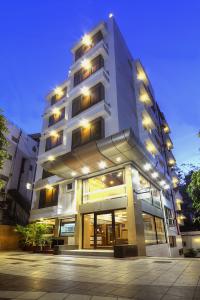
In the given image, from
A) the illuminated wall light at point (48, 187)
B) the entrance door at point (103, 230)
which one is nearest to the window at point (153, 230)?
the entrance door at point (103, 230)

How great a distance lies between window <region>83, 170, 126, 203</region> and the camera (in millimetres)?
15859

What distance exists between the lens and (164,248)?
18750mm

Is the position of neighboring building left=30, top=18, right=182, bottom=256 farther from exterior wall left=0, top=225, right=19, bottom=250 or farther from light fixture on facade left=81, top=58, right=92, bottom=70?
exterior wall left=0, top=225, right=19, bottom=250

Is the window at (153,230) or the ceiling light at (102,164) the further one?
the window at (153,230)

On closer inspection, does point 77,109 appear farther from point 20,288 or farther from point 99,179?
point 20,288

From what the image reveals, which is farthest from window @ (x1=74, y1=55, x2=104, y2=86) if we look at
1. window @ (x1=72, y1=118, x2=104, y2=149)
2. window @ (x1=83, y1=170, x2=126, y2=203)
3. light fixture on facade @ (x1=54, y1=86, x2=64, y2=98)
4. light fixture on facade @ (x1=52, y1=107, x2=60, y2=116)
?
window @ (x1=83, y1=170, x2=126, y2=203)

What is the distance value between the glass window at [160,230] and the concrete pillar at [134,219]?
502 centimetres

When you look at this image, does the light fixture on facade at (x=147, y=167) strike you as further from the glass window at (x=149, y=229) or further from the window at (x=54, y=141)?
the window at (x=54, y=141)

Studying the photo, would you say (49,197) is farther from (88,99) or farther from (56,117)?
(88,99)

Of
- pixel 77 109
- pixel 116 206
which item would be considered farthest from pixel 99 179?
pixel 77 109

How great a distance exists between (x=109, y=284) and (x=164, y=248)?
1566cm

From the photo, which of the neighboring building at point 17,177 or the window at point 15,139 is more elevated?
the window at point 15,139

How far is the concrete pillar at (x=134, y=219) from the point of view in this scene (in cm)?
1360

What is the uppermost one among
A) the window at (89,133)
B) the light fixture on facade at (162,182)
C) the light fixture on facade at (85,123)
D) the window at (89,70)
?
the window at (89,70)
